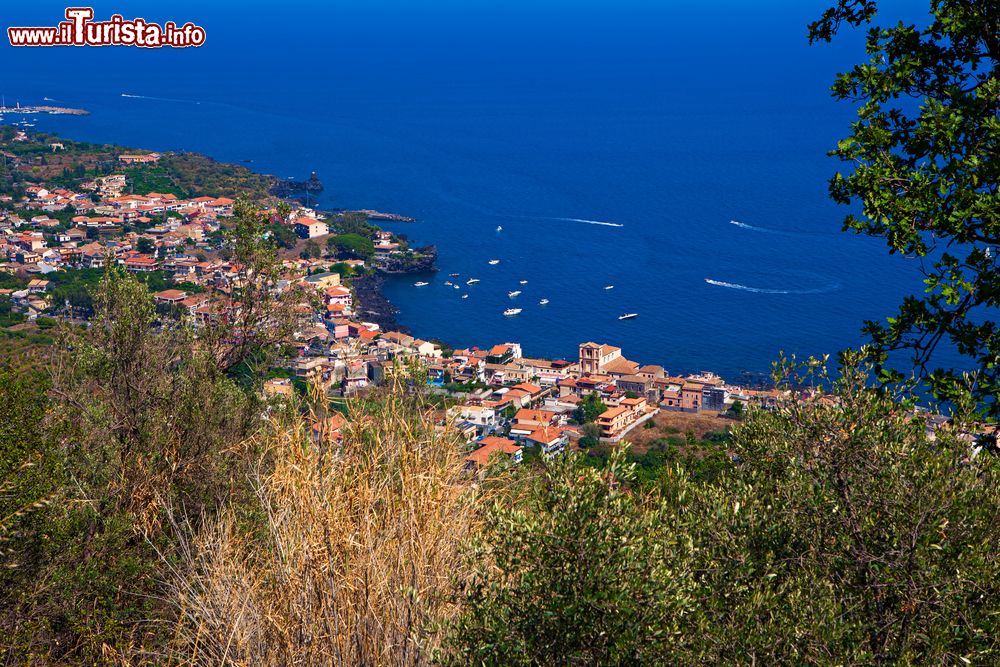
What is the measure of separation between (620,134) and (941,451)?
66587 mm

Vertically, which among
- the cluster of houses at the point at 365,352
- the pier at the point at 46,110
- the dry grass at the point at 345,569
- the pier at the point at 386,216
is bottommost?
the dry grass at the point at 345,569

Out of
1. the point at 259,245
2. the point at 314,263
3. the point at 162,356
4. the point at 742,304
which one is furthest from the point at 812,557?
the point at 314,263

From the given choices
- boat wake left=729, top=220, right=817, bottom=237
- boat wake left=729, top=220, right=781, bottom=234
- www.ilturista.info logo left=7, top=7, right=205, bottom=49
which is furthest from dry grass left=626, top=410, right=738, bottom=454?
boat wake left=729, top=220, right=781, bottom=234

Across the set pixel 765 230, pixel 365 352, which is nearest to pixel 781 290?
pixel 765 230

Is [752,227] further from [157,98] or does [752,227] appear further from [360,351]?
[157,98]

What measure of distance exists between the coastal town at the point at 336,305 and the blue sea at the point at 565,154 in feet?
6.91

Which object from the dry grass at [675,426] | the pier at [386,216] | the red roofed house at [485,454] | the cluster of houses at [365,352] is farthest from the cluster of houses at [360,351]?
the pier at [386,216]

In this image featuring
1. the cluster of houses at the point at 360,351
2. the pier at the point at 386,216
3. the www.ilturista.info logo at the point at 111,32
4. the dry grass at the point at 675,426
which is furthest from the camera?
the pier at the point at 386,216

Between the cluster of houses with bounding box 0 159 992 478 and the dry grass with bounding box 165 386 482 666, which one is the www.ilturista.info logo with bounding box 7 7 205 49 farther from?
the dry grass with bounding box 165 386 482 666

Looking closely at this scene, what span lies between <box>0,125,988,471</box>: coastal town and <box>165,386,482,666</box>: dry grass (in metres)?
10.6

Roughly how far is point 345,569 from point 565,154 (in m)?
58.8

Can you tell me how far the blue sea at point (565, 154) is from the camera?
35.2 metres

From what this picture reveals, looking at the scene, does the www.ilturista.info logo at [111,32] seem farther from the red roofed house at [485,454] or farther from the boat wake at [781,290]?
the boat wake at [781,290]

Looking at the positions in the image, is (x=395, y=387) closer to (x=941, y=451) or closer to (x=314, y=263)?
(x=941, y=451)
